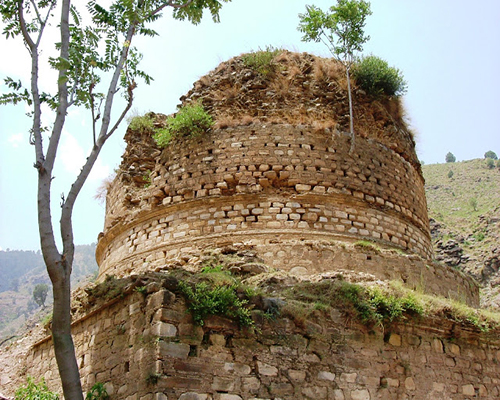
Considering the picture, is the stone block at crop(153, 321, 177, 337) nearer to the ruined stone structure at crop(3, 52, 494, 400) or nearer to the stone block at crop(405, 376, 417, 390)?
the ruined stone structure at crop(3, 52, 494, 400)

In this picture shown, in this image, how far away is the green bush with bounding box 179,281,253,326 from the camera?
5859 mm

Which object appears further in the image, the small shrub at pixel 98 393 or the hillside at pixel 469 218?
the hillside at pixel 469 218

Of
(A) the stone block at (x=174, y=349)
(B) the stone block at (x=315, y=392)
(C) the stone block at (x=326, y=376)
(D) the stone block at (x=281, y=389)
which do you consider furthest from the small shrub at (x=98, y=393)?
(C) the stone block at (x=326, y=376)

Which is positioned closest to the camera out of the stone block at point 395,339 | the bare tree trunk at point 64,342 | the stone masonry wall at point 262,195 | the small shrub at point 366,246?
the bare tree trunk at point 64,342

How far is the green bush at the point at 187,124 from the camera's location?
11.1m

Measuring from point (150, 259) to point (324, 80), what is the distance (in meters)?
5.26

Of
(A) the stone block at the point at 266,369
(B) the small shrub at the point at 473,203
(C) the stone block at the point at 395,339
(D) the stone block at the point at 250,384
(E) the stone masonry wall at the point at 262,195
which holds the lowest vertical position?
(D) the stone block at the point at 250,384

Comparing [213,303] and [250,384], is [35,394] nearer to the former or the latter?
[213,303]

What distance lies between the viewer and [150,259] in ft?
33.2

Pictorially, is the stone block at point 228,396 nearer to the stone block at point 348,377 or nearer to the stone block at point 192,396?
the stone block at point 192,396

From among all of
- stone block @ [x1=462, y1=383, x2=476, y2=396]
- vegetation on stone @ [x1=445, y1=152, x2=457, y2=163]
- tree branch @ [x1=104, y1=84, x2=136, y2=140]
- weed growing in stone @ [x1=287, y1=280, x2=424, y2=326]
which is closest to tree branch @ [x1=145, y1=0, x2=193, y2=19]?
tree branch @ [x1=104, y1=84, x2=136, y2=140]

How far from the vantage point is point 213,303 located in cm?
591

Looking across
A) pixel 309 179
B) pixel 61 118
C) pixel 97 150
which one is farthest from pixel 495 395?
pixel 61 118

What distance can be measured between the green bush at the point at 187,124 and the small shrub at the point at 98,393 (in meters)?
5.92
